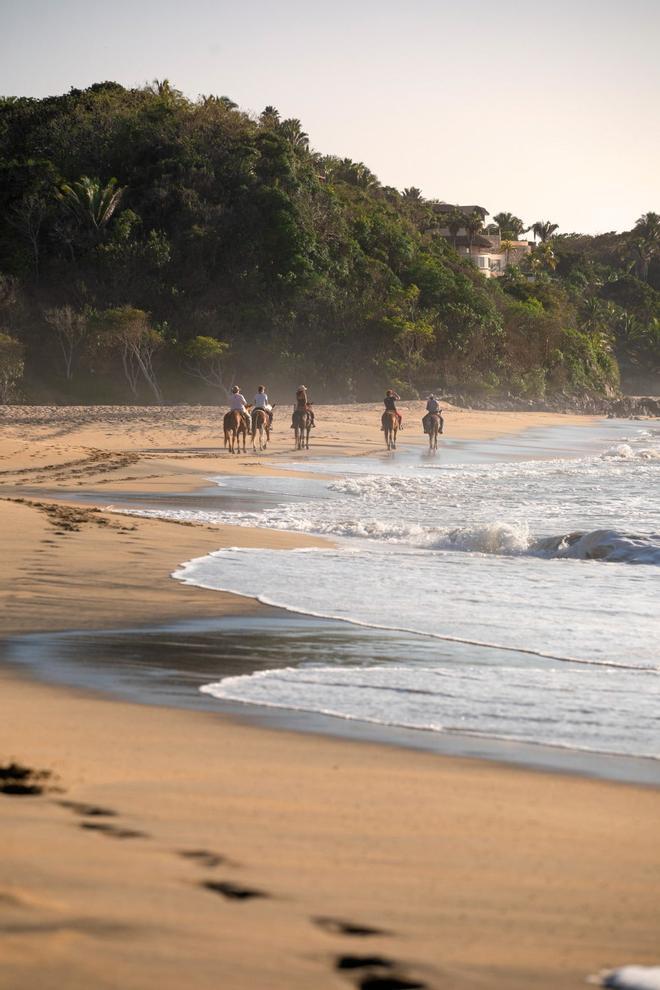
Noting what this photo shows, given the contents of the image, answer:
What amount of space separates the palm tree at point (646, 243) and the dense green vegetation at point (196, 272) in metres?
63.5

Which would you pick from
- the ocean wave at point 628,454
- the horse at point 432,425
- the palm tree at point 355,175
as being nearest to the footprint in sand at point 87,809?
the horse at point 432,425

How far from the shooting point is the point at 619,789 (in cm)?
446

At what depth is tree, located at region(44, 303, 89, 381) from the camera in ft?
174

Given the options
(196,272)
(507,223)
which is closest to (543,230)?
(507,223)

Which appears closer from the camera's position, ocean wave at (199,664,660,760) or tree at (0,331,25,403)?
ocean wave at (199,664,660,760)

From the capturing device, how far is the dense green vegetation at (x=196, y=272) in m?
54.2

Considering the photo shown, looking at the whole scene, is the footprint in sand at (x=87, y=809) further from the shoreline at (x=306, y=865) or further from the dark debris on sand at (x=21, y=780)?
the dark debris on sand at (x=21, y=780)

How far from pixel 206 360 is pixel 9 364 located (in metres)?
8.79

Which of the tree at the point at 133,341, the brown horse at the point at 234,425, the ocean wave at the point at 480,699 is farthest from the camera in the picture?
the tree at the point at 133,341

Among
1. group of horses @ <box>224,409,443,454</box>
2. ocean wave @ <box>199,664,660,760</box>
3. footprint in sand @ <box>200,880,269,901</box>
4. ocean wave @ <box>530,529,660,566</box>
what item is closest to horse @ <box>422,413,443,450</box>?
group of horses @ <box>224,409,443,454</box>

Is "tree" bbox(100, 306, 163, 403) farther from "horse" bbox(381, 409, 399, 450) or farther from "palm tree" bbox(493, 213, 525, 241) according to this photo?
"palm tree" bbox(493, 213, 525, 241)

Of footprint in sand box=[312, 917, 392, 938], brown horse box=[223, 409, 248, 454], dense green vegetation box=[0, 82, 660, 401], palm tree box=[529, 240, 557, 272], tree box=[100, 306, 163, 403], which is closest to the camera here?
footprint in sand box=[312, 917, 392, 938]

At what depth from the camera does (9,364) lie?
50.8 meters

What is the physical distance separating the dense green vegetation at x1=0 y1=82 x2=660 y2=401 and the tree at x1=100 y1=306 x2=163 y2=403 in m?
0.10
